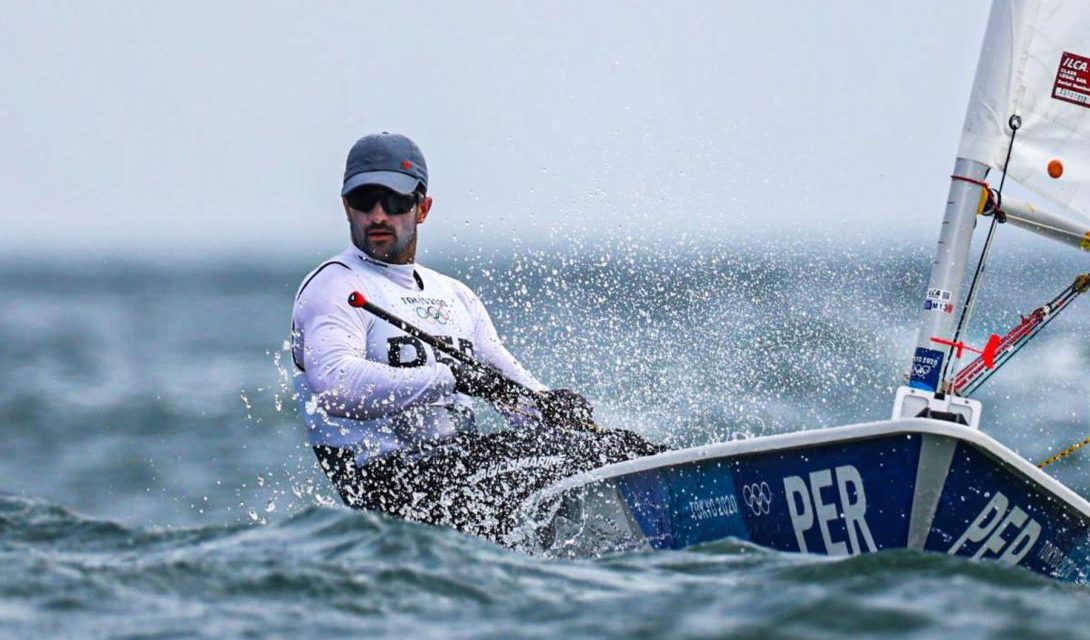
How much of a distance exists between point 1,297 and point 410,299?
49955 millimetres

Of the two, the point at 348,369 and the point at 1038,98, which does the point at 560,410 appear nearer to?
the point at 348,369

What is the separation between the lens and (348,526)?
16.8ft

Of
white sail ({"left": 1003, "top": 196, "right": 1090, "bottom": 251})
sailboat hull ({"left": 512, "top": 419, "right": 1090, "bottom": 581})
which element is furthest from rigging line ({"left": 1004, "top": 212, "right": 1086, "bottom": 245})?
sailboat hull ({"left": 512, "top": 419, "right": 1090, "bottom": 581})

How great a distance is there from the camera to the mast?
19.8ft

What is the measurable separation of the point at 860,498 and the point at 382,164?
225cm

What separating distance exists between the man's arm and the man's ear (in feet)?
1.80

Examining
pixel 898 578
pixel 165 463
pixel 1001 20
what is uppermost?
pixel 1001 20

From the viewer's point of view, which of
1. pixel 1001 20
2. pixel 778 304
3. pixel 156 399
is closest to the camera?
pixel 1001 20

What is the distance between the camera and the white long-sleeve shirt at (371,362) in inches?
225

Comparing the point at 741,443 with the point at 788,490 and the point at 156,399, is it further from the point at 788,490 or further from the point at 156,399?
the point at 156,399

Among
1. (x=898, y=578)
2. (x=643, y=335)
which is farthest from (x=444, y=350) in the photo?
(x=643, y=335)

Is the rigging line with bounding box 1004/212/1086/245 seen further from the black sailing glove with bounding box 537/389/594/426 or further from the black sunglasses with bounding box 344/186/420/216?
the black sunglasses with bounding box 344/186/420/216

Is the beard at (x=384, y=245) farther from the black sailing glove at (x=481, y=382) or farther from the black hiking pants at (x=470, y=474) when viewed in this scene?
the black hiking pants at (x=470, y=474)

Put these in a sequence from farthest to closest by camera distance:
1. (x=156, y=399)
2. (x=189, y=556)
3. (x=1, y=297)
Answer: (x=1, y=297), (x=156, y=399), (x=189, y=556)
